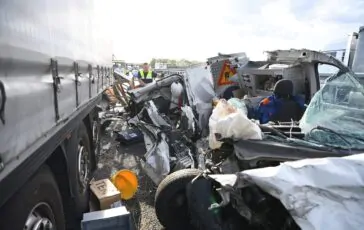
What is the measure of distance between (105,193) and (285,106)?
9.38 ft

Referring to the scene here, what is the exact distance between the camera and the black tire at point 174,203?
3375 mm

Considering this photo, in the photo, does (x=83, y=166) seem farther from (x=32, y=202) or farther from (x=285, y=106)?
(x=285, y=106)

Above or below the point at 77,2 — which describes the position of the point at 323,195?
below

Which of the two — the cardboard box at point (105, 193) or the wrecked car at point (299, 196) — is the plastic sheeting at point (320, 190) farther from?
the cardboard box at point (105, 193)

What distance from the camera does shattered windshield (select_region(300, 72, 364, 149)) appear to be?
2707 mm

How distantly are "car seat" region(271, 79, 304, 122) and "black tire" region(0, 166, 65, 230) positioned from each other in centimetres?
339

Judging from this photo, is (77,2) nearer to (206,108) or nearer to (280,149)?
(280,149)

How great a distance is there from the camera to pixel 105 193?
377 centimetres

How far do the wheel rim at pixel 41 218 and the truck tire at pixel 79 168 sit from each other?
1.70ft

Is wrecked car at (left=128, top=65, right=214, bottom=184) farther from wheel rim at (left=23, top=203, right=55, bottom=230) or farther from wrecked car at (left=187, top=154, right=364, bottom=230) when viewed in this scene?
wrecked car at (left=187, top=154, right=364, bottom=230)

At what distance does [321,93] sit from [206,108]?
3.74 m

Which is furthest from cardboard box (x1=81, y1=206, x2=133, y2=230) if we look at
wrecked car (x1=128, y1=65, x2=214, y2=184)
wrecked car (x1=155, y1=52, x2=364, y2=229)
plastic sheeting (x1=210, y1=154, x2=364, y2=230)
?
wrecked car (x1=128, y1=65, x2=214, y2=184)

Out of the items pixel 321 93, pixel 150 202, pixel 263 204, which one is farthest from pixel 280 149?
pixel 150 202

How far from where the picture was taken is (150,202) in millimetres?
4324
